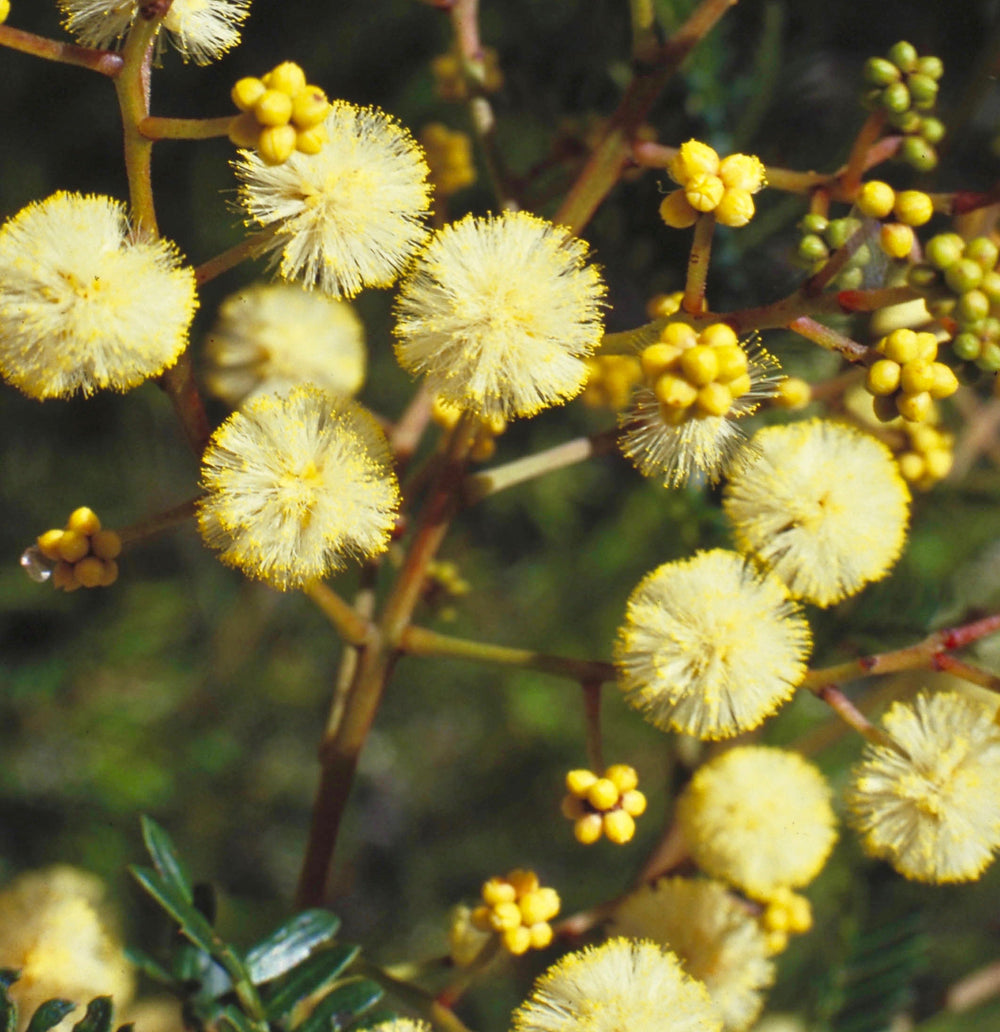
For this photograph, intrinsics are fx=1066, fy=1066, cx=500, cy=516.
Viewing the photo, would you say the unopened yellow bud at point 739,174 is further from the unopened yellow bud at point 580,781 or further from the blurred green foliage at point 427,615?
the unopened yellow bud at point 580,781

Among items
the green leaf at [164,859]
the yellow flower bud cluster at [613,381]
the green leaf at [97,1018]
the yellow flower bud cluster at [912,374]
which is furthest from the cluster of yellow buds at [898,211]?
the green leaf at [97,1018]

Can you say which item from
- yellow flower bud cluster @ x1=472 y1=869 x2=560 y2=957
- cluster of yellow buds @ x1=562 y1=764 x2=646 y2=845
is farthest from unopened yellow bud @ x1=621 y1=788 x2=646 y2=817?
yellow flower bud cluster @ x1=472 y1=869 x2=560 y2=957

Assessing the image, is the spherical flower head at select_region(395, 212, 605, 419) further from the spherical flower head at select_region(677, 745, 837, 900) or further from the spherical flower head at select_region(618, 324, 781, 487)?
the spherical flower head at select_region(677, 745, 837, 900)

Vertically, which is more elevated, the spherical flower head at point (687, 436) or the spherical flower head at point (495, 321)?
the spherical flower head at point (495, 321)

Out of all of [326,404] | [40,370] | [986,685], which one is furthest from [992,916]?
[40,370]

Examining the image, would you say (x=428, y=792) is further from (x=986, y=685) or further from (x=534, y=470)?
(x=986, y=685)
